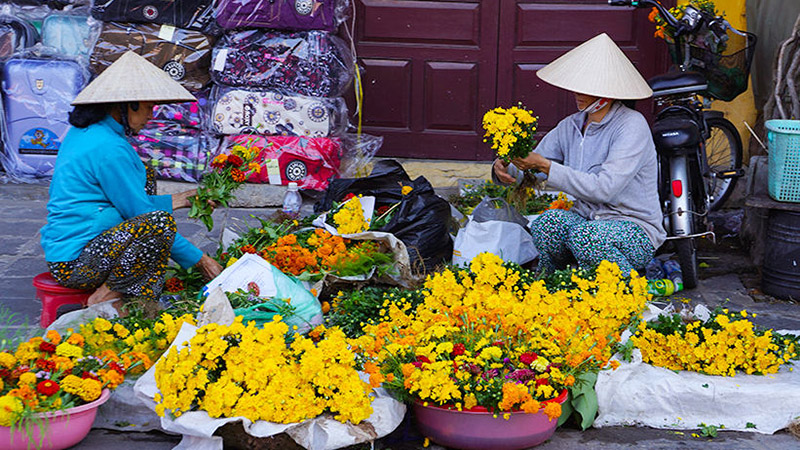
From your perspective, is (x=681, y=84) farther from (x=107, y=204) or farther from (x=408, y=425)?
(x=107, y=204)

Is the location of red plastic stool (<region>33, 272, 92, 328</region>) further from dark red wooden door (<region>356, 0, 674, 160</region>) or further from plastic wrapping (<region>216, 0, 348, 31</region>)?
dark red wooden door (<region>356, 0, 674, 160</region>)

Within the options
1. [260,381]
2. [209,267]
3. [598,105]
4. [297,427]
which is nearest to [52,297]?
[209,267]

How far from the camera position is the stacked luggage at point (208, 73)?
21.7ft

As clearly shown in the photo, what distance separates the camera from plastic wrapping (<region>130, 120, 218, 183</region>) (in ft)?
22.4

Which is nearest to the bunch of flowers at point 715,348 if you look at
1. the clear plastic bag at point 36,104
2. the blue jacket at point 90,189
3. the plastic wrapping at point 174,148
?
the blue jacket at point 90,189

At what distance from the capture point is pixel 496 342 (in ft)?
11.6

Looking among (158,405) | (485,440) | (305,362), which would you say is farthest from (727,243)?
(158,405)

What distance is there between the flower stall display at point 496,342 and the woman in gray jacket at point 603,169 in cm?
72

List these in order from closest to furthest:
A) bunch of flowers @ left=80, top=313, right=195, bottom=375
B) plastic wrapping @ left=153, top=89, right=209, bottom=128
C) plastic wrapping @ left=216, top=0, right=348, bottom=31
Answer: bunch of flowers @ left=80, top=313, right=195, bottom=375 → plastic wrapping @ left=216, top=0, right=348, bottom=31 → plastic wrapping @ left=153, top=89, right=209, bottom=128

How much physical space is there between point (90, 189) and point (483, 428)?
7.25ft

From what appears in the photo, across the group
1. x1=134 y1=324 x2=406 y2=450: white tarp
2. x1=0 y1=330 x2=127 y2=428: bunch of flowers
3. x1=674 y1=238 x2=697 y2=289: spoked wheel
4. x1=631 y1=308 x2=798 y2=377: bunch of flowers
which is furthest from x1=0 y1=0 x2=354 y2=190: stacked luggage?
x1=134 y1=324 x2=406 y2=450: white tarp

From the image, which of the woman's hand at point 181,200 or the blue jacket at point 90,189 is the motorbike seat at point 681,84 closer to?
the woman's hand at point 181,200

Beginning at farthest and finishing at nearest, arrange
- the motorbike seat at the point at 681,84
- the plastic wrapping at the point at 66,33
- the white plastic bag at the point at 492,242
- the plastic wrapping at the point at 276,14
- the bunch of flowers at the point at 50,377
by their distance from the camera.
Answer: the plastic wrapping at the point at 66,33 → the plastic wrapping at the point at 276,14 → the motorbike seat at the point at 681,84 → the white plastic bag at the point at 492,242 → the bunch of flowers at the point at 50,377

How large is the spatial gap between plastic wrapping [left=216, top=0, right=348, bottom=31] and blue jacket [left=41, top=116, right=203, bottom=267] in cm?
A: 240
